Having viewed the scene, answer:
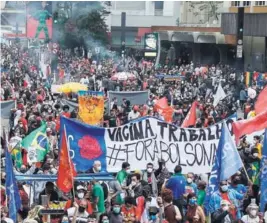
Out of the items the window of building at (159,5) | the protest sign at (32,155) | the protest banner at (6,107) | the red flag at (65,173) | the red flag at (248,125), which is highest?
the red flag at (248,125)

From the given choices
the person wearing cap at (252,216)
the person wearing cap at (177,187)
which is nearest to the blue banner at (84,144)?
the person wearing cap at (177,187)

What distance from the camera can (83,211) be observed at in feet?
37.8

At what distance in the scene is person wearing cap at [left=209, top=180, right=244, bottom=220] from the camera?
38.6 ft

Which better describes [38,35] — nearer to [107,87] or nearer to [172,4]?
[172,4]

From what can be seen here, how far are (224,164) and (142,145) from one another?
71.5 inches

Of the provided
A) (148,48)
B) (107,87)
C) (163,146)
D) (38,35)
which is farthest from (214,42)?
(163,146)

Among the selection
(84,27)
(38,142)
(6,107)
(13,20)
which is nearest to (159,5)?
(13,20)

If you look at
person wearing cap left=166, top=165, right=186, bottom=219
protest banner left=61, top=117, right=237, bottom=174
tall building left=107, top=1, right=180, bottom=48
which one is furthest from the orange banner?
tall building left=107, top=1, right=180, bottom=48

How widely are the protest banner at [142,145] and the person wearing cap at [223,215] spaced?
7.00 ft

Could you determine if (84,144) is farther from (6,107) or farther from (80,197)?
(6,107)

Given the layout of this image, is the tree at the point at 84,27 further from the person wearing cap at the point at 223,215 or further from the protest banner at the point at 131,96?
the person wearing cap at the point at 223,215

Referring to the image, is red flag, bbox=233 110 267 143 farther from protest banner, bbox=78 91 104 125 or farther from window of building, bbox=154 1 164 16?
window of building, bbox=154 1 164 16

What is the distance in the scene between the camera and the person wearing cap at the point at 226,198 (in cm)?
1176

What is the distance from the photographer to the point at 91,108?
2047 cm
